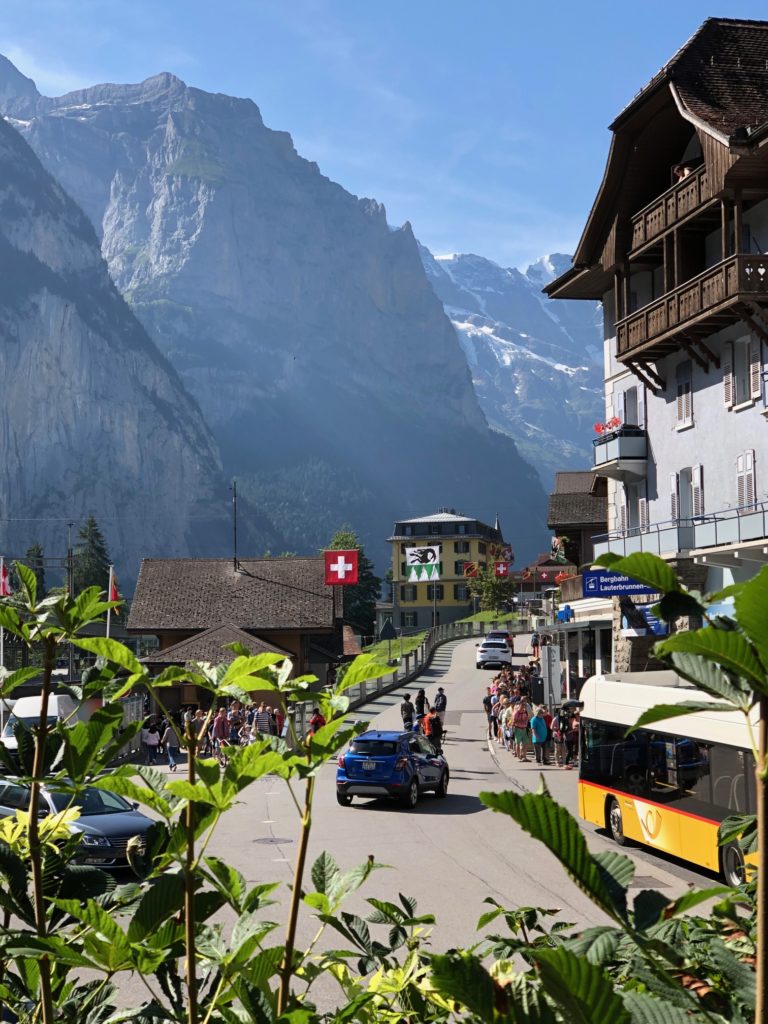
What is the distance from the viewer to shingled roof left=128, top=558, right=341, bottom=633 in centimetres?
5309

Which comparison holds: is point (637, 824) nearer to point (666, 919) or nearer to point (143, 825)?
point (143, 825)

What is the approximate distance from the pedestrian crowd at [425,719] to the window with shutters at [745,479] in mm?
9525

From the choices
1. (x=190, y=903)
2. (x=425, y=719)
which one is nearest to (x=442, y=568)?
(x=425, y=719)

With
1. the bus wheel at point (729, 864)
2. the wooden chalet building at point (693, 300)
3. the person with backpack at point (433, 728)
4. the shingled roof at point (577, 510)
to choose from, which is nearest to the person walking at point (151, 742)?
the person with backpack at point (433, 728)

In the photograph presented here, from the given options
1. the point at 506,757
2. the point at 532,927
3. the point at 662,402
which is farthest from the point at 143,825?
the point at 662,402

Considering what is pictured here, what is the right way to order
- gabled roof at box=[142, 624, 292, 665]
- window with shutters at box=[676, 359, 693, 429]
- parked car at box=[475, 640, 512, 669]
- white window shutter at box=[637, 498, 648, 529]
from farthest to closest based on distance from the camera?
parked car at box=[475, 640, 512, 669]
gabled roof at box=[142, 624, 292, 665]
white window shutter at box=[637, 498, 648, 529]
window with shutters at box=[676, 359, 693, 429]

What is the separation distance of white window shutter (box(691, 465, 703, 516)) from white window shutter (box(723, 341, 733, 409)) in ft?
7.50

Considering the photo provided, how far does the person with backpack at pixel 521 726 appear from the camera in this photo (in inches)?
1237

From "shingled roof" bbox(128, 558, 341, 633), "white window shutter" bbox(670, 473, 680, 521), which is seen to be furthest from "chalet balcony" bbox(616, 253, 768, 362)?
"shingled roof" bbox(128, 558, 341, 633)

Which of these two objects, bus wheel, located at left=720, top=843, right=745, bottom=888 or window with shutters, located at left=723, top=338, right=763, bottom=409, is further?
window with shutters, located at left=723, top=338, right=763, bottom=409

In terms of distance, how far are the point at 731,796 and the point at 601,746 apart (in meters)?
4.77

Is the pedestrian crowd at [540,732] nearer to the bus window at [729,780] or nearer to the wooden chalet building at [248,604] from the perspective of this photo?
the bus window at [729,780]

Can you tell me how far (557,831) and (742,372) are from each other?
2916 centimetres

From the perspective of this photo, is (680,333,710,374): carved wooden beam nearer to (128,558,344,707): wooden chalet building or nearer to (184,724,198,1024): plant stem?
(128,558,344,707): wooden chalet building
